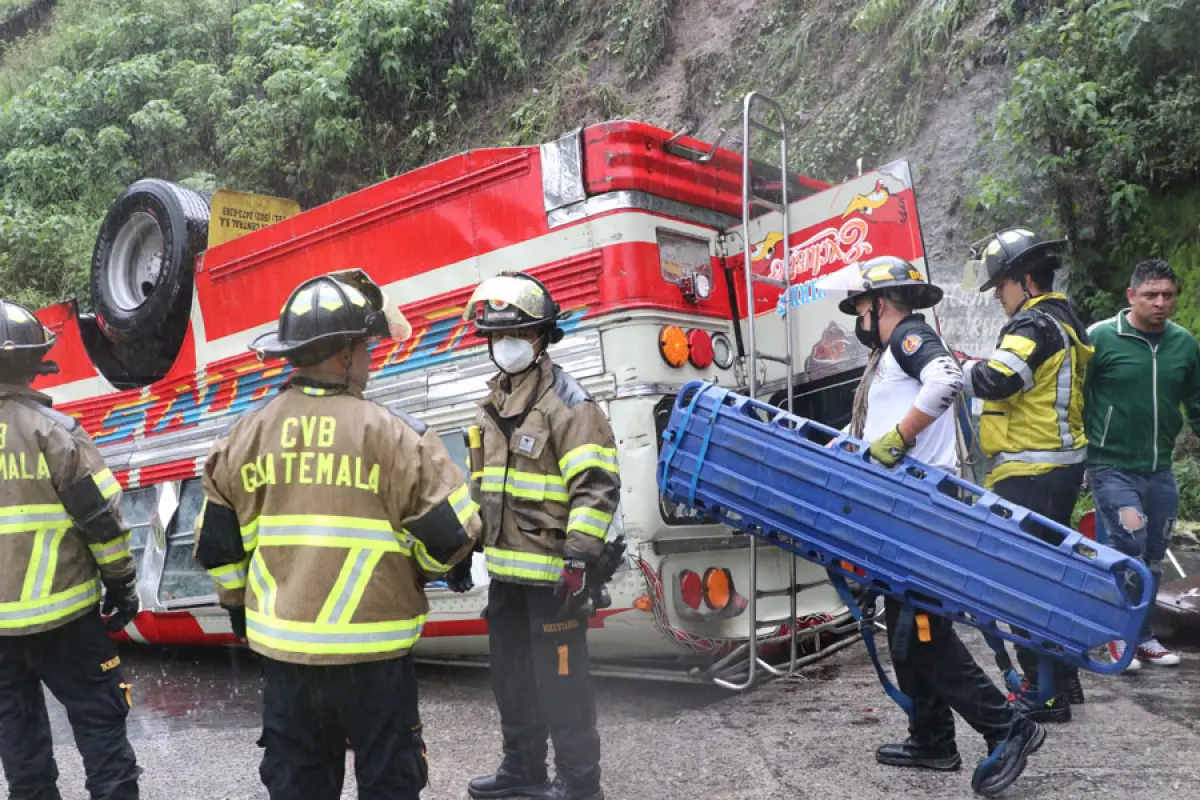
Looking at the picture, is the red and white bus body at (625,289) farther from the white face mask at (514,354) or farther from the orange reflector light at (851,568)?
the orange reflector light at (851,568)

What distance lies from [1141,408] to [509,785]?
9.42ft

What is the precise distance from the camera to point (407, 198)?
464cm

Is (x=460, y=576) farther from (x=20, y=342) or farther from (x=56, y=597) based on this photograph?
(x=20, y=342)

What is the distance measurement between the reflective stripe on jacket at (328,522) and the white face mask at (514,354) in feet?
2.99

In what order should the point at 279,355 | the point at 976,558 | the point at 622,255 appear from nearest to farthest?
1. the point at 279,355
2. the point at 976,558
3. the point at 622,255

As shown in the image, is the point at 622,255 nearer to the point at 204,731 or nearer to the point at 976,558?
the point at 976,558

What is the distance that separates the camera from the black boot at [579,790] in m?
3.17

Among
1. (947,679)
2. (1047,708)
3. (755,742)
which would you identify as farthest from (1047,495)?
(755,742)

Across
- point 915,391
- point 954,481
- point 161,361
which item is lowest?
point 954,481

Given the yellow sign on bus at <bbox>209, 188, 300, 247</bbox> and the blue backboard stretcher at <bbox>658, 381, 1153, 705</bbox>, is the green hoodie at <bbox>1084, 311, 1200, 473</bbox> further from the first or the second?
the yellow sign on bus at <bbox>209, 188, 300, 247</bbox>

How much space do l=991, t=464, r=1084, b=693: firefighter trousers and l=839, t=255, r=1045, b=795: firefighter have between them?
528mm

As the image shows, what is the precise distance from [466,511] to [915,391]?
167cm

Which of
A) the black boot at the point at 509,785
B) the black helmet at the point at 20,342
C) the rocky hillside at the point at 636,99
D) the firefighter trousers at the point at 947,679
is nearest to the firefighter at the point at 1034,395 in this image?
the firefighter trousers at the point at 947,679

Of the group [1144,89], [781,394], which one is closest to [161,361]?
[781,394]
